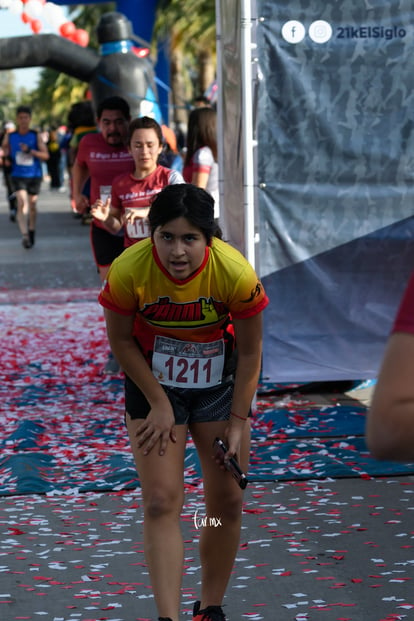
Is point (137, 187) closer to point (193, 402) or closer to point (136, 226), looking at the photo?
point (136, 226)

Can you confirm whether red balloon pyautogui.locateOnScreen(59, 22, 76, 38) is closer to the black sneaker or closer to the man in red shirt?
the man in red shirt

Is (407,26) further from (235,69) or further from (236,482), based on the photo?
(236,482)

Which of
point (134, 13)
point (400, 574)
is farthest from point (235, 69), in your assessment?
point (134, 13)

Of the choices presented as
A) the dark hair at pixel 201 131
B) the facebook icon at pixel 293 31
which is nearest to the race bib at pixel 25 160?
the dark hair at pixel 201 131

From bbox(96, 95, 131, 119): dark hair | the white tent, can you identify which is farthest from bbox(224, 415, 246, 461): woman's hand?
bbox(96, 95, 131, 119): dark hair

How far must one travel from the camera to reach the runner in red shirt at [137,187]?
7.02 metres

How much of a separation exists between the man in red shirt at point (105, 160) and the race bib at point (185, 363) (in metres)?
3.84

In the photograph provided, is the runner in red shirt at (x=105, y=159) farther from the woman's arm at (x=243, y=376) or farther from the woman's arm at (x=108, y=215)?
the woman's arm at (x=243, y=376)

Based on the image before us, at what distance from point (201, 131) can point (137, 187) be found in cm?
143

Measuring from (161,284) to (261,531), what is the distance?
70.7 inches

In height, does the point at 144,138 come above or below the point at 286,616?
above

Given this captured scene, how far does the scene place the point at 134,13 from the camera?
1983cm

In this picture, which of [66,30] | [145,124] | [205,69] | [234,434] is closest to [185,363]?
[234,434]

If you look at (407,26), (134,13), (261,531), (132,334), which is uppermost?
(134,13)
